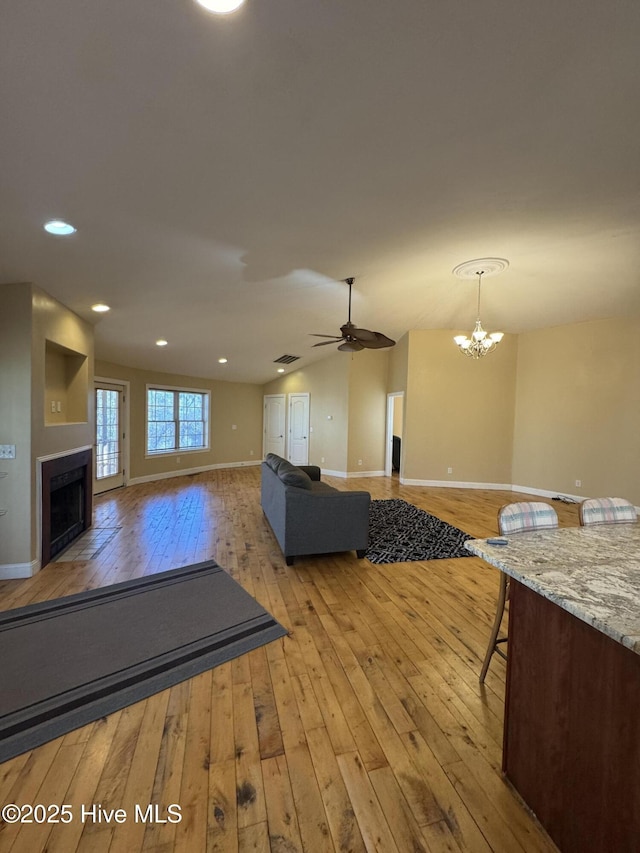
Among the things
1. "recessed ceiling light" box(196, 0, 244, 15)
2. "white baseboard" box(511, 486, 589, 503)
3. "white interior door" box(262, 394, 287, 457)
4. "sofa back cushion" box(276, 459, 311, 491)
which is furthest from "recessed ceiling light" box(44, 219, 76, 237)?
"white baseboard" box(511, 486, 589, 503)

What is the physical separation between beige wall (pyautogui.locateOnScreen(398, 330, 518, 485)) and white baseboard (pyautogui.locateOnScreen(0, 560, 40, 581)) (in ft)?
20.3

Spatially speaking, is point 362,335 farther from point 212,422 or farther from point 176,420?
point 212,422

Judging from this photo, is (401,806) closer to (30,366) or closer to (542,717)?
(542,717)

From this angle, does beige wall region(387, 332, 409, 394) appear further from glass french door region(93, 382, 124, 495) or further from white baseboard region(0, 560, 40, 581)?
white baseboard region(0, 560, 40, 581)

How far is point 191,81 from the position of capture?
142 cm

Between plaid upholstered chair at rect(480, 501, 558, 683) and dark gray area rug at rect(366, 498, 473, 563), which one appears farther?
dark gray area rug at rect(366, 498, 473, 563)

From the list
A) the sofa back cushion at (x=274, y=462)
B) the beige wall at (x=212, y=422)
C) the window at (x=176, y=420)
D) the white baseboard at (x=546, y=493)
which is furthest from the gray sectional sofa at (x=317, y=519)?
the window at (x=176, y=420)

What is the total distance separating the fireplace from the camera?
11.2 ft

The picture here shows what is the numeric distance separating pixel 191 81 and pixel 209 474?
25.8 ft

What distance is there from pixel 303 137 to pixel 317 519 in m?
2.89

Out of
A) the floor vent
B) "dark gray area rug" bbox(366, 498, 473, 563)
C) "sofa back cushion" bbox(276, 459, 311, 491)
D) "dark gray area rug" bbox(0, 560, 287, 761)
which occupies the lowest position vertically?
"dark gray area rug" bbox(0, 560, 287, 761)

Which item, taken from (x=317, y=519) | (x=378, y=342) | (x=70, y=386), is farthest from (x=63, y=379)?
(x=378, y=342)

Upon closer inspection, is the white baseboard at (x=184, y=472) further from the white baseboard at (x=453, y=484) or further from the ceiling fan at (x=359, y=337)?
the ceiling fan at (x=359, y=337)

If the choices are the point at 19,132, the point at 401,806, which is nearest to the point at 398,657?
the point at 401,806
